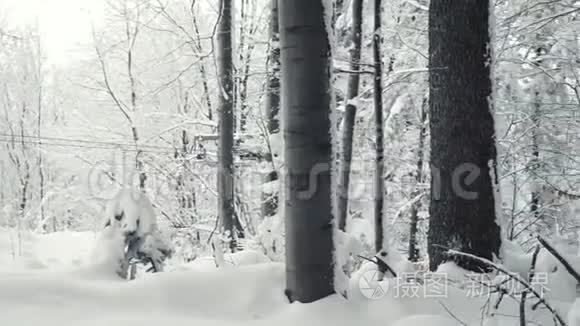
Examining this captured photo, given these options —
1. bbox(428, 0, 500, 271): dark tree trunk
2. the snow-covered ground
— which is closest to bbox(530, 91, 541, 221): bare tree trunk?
bbox(428, 0, 500, 271): dark tree trunk

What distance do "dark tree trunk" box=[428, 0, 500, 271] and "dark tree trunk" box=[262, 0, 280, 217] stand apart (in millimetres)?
3032

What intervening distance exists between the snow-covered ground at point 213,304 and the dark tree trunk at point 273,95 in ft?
11.6

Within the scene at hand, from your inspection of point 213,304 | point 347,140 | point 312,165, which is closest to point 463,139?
point 312,165

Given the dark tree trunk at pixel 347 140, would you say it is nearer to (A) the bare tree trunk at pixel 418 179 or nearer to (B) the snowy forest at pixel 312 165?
(B) the snowy forest at pixel 312 165

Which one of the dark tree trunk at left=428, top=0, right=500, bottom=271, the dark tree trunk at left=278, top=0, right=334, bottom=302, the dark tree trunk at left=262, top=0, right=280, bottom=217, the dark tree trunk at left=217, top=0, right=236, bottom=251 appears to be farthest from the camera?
the dark tree trunk at left=262, top=0, right=280, bottom=217

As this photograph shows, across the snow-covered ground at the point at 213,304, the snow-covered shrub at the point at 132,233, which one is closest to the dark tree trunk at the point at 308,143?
the snow-covered ground at the point at 213,304

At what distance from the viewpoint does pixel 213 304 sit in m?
2.48

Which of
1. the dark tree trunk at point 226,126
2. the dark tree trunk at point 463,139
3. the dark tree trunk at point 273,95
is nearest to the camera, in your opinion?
the dark tree trunk at point 463,139

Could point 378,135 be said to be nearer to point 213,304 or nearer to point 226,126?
point 226,126

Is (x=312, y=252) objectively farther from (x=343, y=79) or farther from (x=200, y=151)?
(x=200, y=151)

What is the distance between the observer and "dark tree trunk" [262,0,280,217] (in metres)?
6.39

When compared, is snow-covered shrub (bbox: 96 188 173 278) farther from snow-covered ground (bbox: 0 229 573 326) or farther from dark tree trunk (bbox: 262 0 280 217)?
dark tree trunk (bbox: 262 0 280 217)

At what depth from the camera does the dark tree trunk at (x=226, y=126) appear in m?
6.24

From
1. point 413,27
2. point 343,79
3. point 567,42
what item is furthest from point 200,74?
point 567,42
